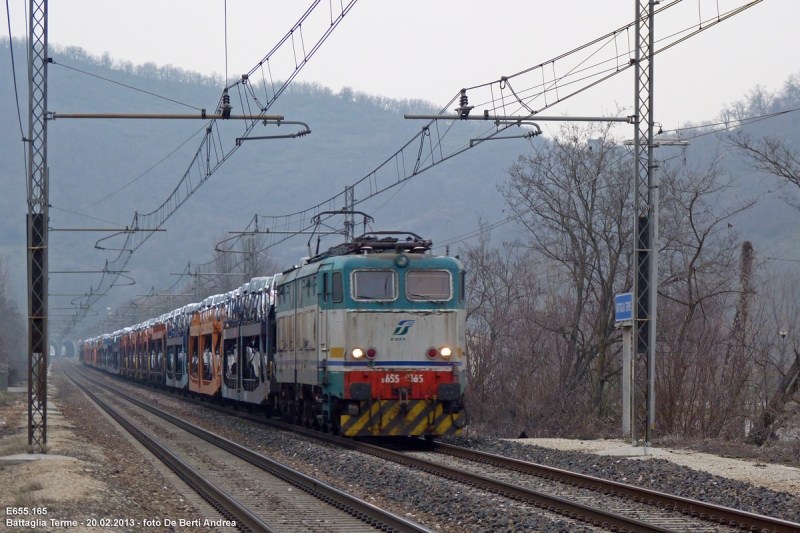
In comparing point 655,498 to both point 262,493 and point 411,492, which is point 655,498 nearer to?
point 411,492

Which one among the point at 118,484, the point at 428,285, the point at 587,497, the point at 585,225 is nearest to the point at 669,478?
the point at 587,497

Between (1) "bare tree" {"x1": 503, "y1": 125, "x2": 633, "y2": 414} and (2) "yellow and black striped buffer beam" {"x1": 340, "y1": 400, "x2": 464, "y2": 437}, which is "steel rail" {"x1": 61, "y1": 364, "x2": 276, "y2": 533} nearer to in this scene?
(2) "yellow and black striped buffer beam" {"x1": 340, "y1": 400, "x2": 464, "y2": 437}

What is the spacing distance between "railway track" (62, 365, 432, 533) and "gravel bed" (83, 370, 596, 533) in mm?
475

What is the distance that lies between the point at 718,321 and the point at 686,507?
632 inches

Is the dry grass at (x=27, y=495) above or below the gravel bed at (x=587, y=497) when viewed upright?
above

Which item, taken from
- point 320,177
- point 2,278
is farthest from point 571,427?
point 320,177

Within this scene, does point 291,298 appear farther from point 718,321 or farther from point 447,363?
point 718,321

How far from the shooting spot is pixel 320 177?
198 m

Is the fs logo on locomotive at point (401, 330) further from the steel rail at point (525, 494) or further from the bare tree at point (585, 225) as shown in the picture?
the bare tree at point (585, 225)

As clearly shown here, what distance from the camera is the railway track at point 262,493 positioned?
34.6 ft

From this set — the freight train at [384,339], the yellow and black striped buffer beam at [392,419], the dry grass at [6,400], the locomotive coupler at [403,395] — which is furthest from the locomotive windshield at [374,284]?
the dry grass at [6,400]

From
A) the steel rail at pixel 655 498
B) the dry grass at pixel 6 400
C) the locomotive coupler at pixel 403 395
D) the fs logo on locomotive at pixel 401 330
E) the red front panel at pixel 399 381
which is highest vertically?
the fs logo on locomotive at pixel 401 330

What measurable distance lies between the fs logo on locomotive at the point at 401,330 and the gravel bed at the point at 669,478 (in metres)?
2.54

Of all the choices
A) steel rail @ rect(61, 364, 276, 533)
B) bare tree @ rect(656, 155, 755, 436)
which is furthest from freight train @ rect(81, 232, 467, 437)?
bare tree @ rect(656, 155, 755, 436)
